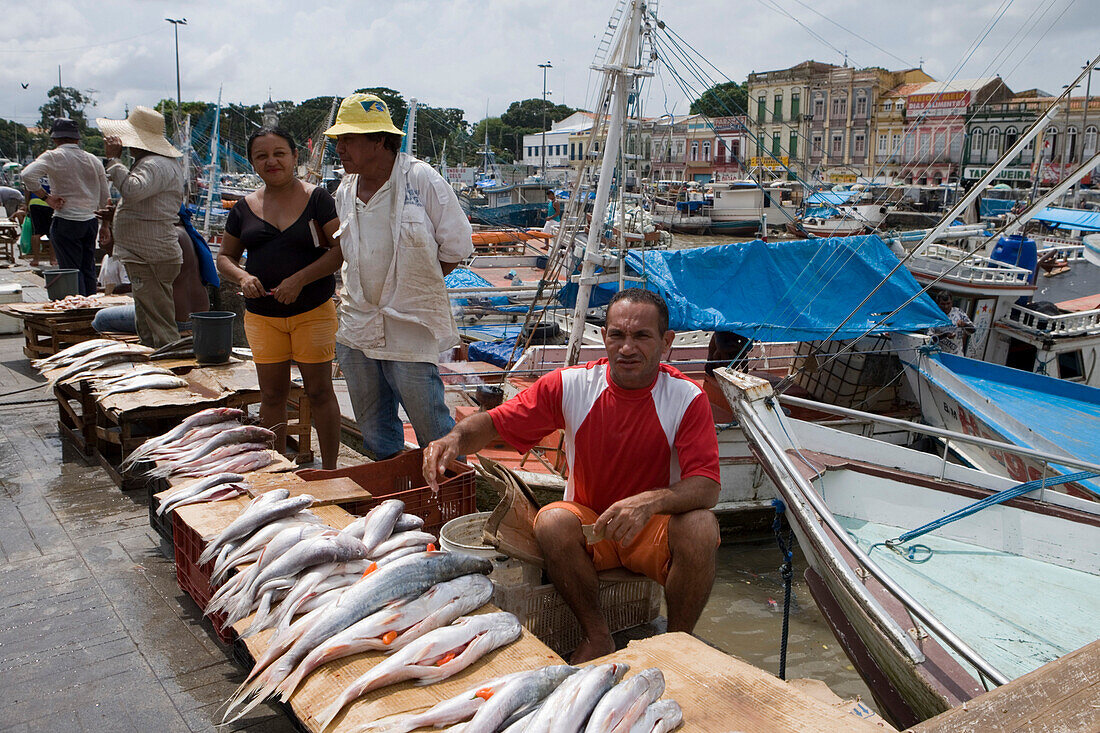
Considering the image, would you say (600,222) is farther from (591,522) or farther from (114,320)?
(591,522)

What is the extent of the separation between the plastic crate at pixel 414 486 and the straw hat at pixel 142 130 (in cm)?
382

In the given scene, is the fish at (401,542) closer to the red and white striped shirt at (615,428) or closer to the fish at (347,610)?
the fish at (347,610)

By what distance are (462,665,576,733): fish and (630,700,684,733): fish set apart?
265 millimetres

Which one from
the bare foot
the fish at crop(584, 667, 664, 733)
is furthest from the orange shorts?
the fish at crop(584, 667, 664, 733)

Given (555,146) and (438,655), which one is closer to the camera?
(438,655)

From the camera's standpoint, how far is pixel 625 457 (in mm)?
3330

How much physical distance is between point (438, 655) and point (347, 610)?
0.36 m

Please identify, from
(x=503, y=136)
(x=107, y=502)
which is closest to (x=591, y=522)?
(x=107, y=502)

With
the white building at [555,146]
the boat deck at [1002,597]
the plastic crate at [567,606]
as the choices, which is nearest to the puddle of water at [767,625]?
the boat deck at [1002,597]

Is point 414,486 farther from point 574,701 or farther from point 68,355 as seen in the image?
point 68,355

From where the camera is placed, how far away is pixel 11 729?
269cm

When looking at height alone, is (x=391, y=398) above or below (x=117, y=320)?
below

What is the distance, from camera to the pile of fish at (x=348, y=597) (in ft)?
7.83

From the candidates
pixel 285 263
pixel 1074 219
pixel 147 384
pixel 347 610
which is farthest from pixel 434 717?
pixel 1074 219
